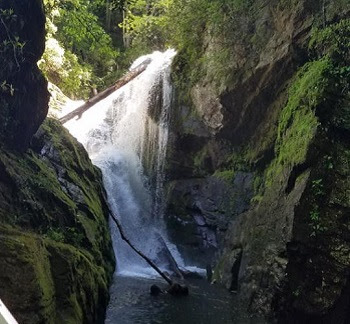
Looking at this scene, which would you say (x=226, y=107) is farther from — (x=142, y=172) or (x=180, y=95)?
(x=142, y=172)

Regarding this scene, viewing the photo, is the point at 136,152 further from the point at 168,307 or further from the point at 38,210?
the point at 38,210

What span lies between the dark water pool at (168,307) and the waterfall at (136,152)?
2803 mm

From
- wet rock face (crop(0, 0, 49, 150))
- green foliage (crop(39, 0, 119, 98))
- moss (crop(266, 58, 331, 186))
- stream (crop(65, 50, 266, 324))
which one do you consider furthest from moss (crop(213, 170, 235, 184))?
wet rock face (crop(0, 0, 49, 150))

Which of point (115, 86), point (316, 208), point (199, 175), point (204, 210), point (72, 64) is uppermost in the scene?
point (72, 64)

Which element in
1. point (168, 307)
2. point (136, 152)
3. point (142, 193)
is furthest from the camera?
point (136, 152)

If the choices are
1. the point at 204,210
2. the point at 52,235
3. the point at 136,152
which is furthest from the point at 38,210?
the point at 136,152

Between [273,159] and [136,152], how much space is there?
24.2 feet

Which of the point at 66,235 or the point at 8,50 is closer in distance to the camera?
the point at 8,50

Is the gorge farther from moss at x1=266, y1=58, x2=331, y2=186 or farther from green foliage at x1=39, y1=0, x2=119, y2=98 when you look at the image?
green foliage at x1=39, y1=0, x2=119, y2=98

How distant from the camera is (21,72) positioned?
9.10 meters

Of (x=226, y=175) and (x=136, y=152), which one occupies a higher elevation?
(x=136, y=152)

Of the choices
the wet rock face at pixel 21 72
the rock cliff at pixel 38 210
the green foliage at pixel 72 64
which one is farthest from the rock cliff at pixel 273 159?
the wet rock face at pixel 21 72

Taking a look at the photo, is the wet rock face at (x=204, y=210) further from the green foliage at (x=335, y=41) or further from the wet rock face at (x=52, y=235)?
the green foliage at (x=335, y=41)

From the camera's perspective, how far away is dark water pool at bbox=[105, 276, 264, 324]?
8.88 m
